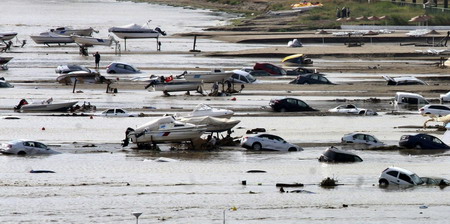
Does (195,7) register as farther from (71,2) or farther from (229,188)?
(229,188)

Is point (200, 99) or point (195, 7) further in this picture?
point (195, 7)

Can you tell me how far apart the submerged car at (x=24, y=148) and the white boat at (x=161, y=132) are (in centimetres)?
342

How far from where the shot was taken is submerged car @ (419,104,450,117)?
48.7 m

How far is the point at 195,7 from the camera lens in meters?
176

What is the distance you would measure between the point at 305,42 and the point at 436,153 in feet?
176

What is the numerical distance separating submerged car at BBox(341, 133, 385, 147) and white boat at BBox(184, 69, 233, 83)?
17.1 meters

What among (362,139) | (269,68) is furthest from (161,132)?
(269,68)

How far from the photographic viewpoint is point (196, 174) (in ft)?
120

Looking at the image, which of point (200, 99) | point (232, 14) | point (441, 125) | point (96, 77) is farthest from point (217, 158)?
point (232, 14)

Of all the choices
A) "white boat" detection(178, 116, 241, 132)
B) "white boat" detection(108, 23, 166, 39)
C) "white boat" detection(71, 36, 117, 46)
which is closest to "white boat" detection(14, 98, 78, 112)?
"white boat" detection(178, 116, 241, 132)

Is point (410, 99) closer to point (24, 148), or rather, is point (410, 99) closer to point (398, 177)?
point (398, 177)

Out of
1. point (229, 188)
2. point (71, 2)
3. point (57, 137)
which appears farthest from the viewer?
point (71, 2)

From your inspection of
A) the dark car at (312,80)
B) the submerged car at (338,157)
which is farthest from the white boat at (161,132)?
the dark car at (312,80)

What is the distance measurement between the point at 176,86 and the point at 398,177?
24.8 m
